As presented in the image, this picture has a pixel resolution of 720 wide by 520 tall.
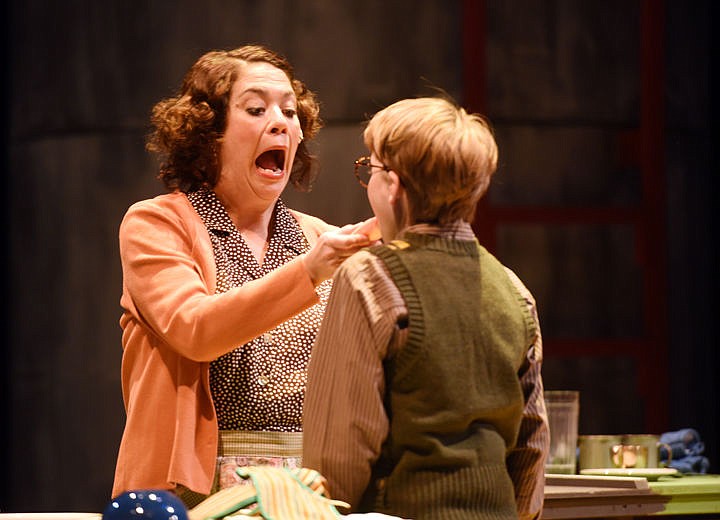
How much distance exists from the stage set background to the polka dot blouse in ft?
9.64

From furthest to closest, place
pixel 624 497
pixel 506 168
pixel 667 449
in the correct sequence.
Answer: pixel 506 168 → pixel 667 449 → pixel 624 497

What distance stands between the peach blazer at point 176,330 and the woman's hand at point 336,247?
4 cm

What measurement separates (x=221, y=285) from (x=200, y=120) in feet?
1.39

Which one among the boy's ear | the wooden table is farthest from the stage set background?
the boy's ear

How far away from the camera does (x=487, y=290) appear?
2004 millimetres

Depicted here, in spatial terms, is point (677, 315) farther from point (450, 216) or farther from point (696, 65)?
point (450, 216)

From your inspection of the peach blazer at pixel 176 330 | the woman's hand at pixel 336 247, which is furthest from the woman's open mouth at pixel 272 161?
the woman's hand at pixel 336 247

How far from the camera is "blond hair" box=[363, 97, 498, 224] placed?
196 cm

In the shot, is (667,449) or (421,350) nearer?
(421,350)

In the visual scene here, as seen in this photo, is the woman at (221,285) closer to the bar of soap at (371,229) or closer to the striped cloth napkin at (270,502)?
the bar of soap at (371,229)

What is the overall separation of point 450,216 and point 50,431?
454 centimetres

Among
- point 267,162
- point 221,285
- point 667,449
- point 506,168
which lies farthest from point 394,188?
point 506,168

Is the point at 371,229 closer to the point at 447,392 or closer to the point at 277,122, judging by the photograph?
the point at 447,392

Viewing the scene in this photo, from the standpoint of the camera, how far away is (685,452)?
12.5 feet
